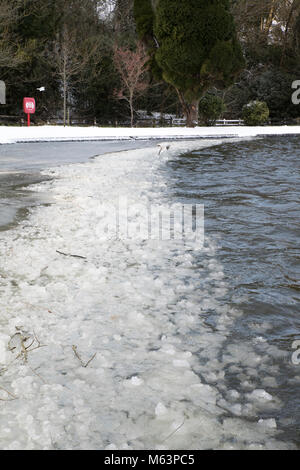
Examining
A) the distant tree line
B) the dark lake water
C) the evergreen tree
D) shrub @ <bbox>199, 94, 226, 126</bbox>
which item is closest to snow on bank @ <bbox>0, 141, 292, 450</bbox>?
the dark lake water

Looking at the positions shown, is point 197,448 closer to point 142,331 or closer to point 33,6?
point 142,331

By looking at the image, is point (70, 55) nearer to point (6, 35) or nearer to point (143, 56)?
point (6, 35)

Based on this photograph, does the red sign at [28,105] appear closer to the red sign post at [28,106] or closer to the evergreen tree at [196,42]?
the red sign post at [28,106]

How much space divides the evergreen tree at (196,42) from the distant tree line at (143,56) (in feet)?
Result: 0.18

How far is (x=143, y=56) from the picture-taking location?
3012cm

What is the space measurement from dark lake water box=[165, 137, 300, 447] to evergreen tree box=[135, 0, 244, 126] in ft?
53.5

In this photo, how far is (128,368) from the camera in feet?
9.18

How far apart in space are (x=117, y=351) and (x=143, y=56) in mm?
29892

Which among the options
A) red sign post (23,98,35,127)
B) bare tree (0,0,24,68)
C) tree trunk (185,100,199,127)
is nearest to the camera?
bare tree (0,0,24,68)

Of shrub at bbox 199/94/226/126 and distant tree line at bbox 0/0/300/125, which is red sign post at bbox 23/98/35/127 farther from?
shrub at bbox 199/94/226/126

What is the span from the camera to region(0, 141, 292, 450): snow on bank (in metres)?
2.28

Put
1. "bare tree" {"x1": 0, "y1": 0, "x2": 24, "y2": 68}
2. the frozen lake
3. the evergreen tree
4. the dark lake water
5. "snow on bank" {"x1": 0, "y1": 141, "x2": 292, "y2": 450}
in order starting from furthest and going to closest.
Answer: the evergreen tree
"bare tree" {"x1": 0, "y1": 0, "x2": 24, "y2": 68}
the frozen lake
the dark lake water
"snow on bank" {"x1": 0, "y1": 141, "x2": 292, "y2": 450}

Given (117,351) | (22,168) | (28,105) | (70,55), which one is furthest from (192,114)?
(117,351)

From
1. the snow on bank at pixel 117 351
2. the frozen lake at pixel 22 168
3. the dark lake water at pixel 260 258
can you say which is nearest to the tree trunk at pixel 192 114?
the frozen lake at pixel 22 168
